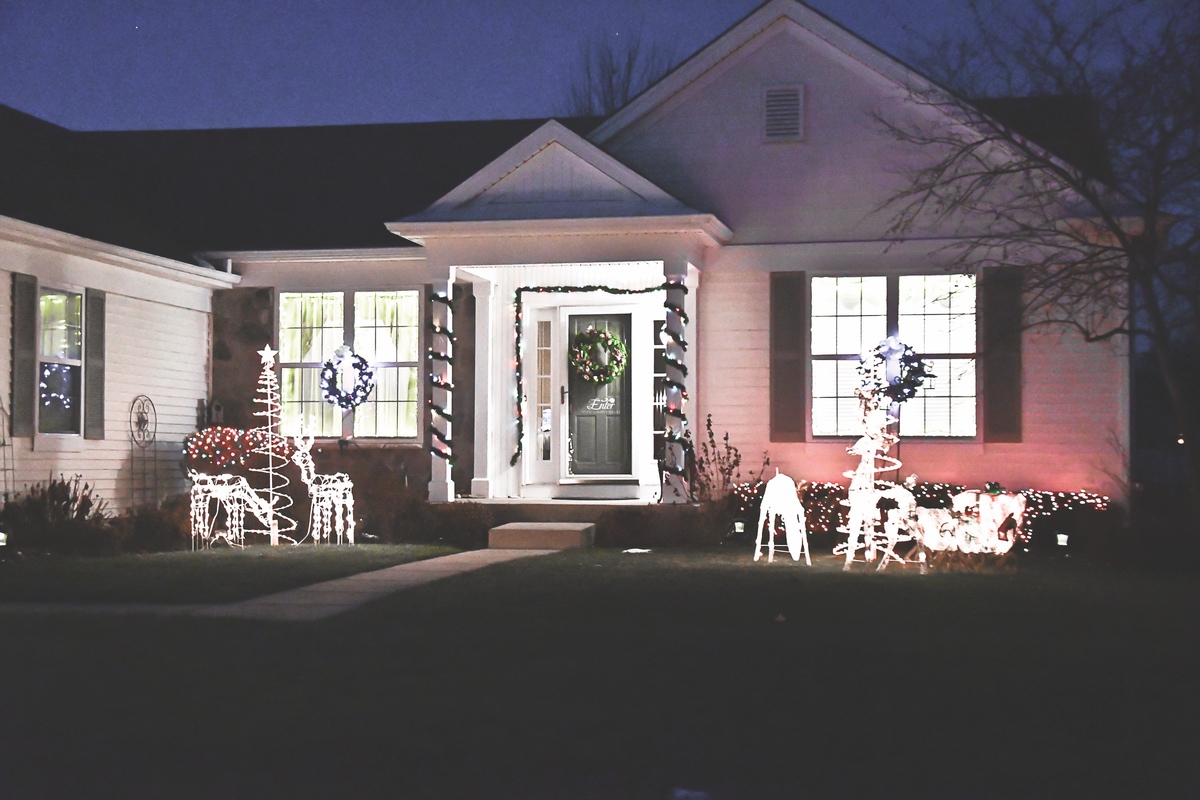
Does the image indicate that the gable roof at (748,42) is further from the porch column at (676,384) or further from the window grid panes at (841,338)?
the window grid panes at (841,338)

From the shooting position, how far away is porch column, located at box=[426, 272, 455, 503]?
1521 cm

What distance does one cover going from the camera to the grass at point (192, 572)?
31.5 ft

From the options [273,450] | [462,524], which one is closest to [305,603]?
[462,524]

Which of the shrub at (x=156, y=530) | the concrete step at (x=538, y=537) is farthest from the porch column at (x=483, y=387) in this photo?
the shrub at (x=156, y=530)

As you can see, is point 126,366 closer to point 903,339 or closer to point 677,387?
point 677,387

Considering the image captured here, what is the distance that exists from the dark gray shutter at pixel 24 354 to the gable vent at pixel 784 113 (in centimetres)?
827

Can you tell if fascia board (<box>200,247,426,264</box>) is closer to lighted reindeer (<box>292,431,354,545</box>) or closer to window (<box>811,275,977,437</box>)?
lighted reindeer (<box>292,431,354,545</box>)

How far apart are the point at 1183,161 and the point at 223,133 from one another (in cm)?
1278

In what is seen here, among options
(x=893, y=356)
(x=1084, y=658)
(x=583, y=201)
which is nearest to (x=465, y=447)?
(x=583, y=201)

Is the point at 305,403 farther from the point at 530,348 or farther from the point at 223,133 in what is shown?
the point at 223,133

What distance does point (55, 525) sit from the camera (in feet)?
42.5

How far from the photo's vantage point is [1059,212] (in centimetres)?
1472

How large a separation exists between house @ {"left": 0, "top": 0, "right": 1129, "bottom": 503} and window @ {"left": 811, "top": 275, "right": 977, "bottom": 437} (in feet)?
0.09

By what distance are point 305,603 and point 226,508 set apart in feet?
17.7
